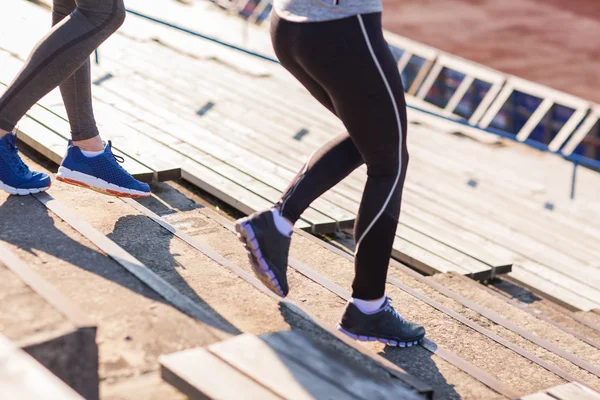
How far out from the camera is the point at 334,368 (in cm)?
252

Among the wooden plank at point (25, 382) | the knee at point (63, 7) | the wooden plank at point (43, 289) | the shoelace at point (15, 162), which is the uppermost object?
the knee at point (63, 7)

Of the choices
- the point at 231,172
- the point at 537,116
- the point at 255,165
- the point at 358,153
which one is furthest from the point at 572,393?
the point at 537,116

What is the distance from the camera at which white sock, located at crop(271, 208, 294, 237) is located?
2.93 metres

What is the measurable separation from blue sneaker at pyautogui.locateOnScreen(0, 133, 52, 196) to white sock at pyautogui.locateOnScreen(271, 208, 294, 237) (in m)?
1.05

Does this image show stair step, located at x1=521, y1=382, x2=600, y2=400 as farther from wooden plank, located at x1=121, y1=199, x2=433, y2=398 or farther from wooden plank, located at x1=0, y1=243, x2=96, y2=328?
wooden plank, located at x1=0, y1=243, x2=96, y2=328

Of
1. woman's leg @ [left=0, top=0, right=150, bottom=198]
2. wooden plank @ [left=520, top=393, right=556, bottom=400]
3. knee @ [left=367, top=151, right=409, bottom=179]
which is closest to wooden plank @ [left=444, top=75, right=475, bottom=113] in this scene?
woman's leg @ [left=0, top=0, right=150, bottom=198]

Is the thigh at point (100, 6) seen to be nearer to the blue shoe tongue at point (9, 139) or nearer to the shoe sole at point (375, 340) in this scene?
the blue shoe tongue at point (9, 139)

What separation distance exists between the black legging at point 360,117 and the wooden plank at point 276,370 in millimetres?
546

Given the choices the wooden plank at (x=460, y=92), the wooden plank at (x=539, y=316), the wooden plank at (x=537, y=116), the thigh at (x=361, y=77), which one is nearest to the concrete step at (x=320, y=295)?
the thigh at (x=361, y=77)

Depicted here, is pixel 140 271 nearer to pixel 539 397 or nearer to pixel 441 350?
pixel 441 350

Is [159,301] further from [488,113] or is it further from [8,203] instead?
[488,113]

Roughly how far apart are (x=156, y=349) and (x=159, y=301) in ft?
0.80

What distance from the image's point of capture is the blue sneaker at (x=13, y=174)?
11.1 feet

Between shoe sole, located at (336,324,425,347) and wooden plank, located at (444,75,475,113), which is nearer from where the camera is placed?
shoe sole, located at (336,324,425,347)
